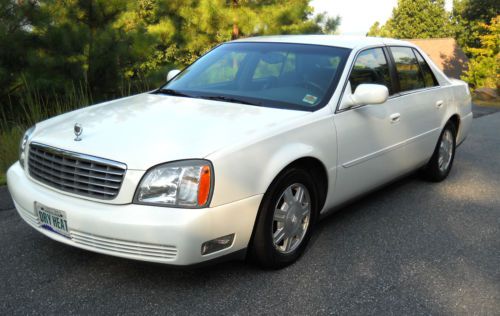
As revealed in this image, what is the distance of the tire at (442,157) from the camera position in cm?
577

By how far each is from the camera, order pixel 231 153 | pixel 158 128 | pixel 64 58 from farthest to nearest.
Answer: pixel 64 58
pixel 158 128
pixel 231 153

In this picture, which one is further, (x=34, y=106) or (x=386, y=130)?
(x=34, y=106)

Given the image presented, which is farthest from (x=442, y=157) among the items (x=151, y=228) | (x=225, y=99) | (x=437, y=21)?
(x=437, y=21)

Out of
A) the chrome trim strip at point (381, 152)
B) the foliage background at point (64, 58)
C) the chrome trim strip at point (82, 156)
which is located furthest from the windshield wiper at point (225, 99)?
the foliage background at point (64, 58)

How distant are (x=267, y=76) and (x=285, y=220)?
1.31 metres

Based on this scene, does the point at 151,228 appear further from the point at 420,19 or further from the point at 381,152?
the point at 420,19

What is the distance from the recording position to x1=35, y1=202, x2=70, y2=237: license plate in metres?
3.20

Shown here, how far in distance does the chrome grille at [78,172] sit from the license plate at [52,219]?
0.14 meters

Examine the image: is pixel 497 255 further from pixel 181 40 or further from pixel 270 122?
pixel 181 40

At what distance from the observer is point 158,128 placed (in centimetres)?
349

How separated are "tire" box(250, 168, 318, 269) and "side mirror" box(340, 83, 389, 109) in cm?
76

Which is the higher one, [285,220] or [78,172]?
[78,172]

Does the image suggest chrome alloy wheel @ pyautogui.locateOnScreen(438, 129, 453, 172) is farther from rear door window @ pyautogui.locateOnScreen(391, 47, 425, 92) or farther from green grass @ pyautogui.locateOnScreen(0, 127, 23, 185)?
green grass @ pyautogui.locateOnScreen(0, 127, 23, 185)

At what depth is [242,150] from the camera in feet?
10.6
